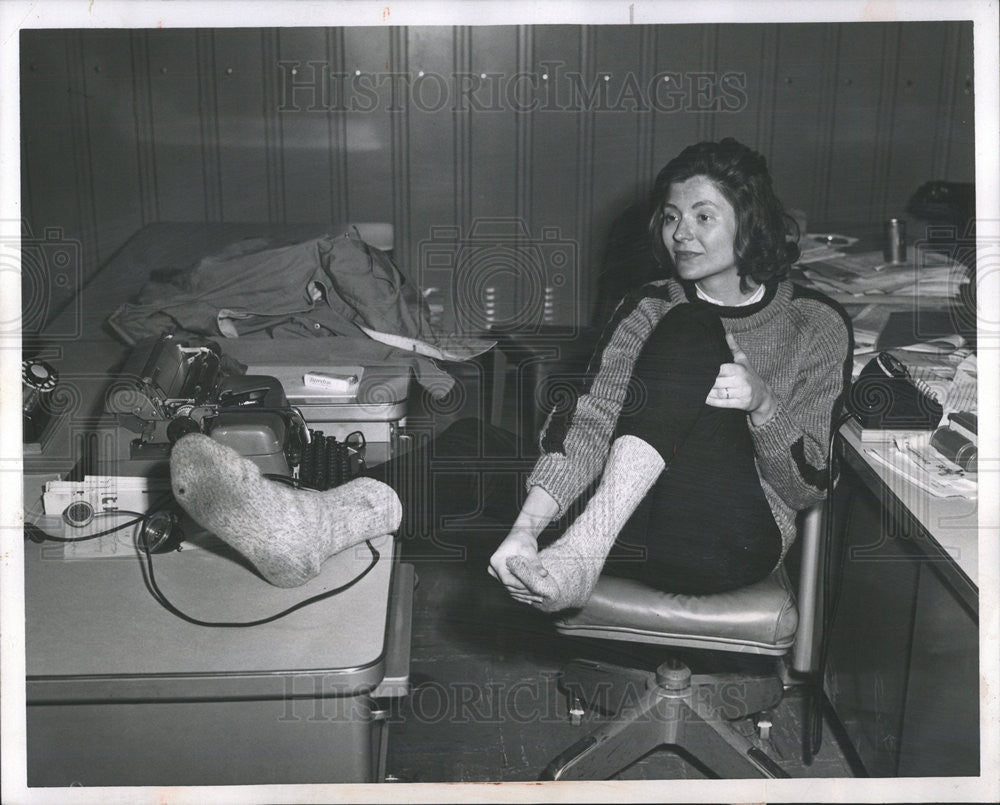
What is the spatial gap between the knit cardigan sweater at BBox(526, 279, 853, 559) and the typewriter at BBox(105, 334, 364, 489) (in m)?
0.32

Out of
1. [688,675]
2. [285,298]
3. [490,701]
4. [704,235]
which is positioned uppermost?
[704,235]

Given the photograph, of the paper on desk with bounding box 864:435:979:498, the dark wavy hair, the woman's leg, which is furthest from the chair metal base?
the dark wavy hair

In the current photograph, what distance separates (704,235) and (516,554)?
2.12ft

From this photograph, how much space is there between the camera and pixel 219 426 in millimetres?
1290

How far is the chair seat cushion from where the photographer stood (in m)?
1.43

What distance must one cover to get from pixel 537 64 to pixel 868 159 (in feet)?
3.12

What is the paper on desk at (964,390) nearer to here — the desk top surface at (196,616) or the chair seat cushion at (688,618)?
the chair seat cushion at (688,618)

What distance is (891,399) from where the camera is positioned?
64.4 inches

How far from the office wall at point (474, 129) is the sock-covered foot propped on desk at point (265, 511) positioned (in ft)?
4.49

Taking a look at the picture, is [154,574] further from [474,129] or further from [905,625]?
[474,129]

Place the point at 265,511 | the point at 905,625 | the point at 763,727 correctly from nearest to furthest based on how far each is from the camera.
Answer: the point at 265,511 → the point at 905,625 → the point at 763,727

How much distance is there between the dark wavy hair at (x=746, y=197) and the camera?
1593 millimetres

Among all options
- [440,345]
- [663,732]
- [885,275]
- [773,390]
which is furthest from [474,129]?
[663,732]

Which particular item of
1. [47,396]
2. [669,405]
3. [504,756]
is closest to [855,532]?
[669,405]
